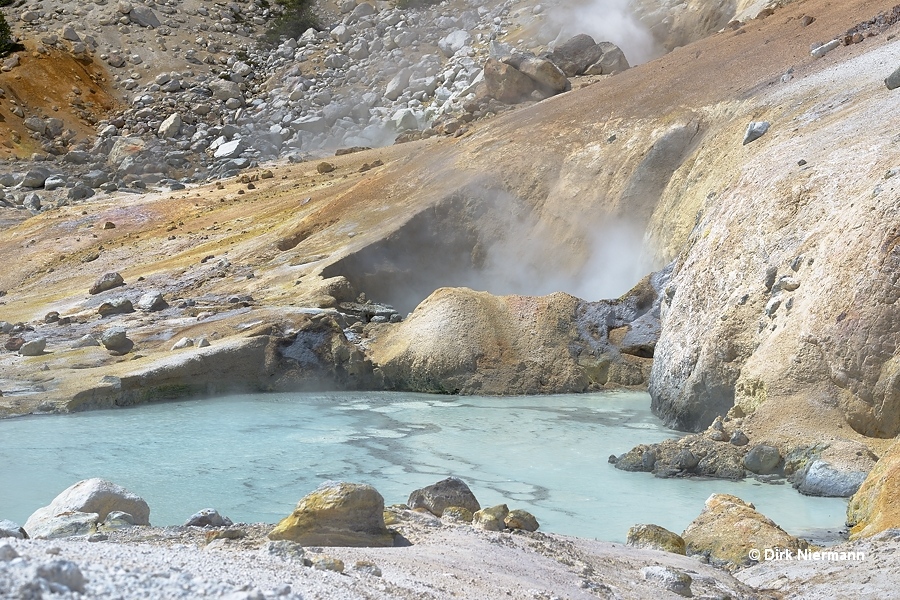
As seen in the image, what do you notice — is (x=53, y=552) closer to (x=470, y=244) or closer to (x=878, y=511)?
(x=878, y=511)

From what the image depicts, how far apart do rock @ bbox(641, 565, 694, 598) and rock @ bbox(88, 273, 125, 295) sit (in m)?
14.5

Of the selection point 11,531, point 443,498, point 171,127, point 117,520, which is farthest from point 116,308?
point 171,127

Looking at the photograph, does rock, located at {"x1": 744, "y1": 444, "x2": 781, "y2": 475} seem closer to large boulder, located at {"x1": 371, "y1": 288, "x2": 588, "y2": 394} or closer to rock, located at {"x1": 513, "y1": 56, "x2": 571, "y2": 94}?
large boulder, located at {"x1": 371, "y1": 288, "x2": 588, "y2": 394}

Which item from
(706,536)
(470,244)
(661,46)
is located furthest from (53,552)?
(661,46)

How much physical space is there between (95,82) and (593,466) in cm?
3164

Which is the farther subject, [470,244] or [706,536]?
[470,244]

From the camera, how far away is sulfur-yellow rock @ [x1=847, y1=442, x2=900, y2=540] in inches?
266

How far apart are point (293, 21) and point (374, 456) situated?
113 ft

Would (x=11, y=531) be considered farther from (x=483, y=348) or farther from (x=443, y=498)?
(x=483, y=348)

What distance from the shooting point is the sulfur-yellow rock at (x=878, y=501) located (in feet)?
22.2

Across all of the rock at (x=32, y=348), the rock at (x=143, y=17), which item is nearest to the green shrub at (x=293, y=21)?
the rock at (x=143, y=17)

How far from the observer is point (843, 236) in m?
9.91

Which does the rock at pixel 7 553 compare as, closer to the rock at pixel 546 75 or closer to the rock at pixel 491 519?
the rock at pixel 491 519

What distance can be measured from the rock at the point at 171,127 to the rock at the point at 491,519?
2915 centimetres
